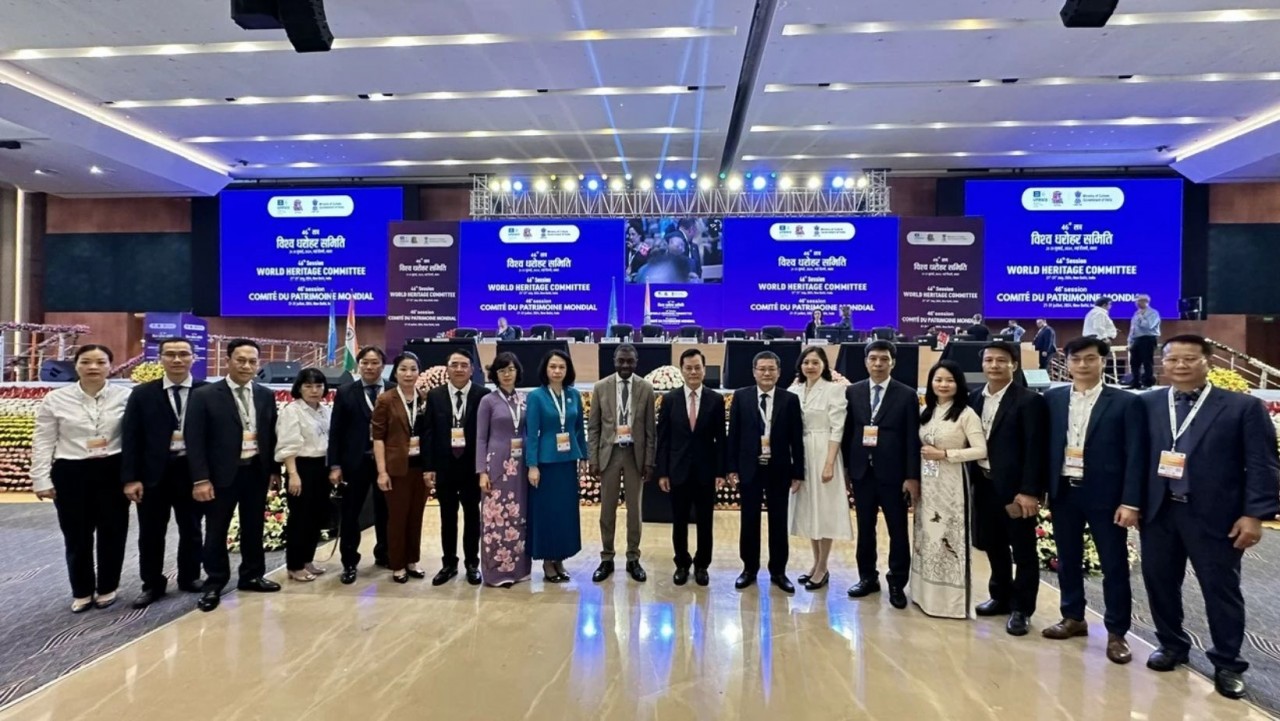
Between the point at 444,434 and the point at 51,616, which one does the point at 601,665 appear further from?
the point at 51,616

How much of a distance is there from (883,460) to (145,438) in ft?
14.1

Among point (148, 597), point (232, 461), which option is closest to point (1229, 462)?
point (232, 461)

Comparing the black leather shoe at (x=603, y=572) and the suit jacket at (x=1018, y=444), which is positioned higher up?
the suit jacket at (x=1018, y=444)

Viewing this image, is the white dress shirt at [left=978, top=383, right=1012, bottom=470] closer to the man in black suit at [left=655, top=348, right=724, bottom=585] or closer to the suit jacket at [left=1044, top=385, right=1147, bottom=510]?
the suit jacket at [left=1044, top=385, right=1147, bottom=510]

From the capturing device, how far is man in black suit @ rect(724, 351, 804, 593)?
3.51 m

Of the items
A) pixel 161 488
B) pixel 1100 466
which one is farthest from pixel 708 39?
pixel 161 488

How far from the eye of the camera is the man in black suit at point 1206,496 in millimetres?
2408

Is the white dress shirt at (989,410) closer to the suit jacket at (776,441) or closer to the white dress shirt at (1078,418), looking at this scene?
the white dress shirt at (1078,418)

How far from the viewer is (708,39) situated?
6.91 metres

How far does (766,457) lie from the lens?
3.49m

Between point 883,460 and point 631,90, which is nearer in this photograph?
point 883,460

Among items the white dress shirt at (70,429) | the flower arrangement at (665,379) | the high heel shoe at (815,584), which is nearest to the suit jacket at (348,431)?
the white dress shirt at (70,429)

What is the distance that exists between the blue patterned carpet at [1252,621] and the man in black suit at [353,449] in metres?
4.17

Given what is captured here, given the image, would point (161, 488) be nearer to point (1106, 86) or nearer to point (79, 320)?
point (1106, 86)
